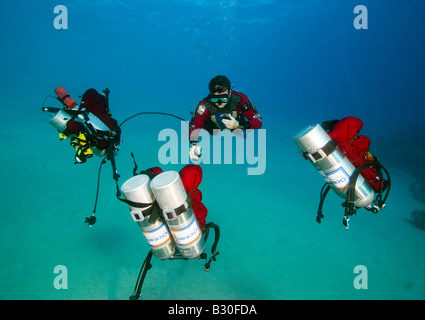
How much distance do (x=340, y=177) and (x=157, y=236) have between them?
259 cm

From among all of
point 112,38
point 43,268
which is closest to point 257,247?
point 43,268

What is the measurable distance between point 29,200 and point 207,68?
155 meters

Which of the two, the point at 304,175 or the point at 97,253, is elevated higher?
the point at 304,175

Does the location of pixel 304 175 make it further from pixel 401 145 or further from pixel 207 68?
pixel 207 68

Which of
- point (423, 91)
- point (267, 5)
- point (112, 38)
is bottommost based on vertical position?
point (423, 91)

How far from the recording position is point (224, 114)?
4777 millimetres

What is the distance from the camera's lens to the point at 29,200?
19.1ft

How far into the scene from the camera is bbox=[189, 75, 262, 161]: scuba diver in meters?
4.64

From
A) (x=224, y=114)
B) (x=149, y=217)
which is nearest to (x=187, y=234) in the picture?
(x=149, y=217)

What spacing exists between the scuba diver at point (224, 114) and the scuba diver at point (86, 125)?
5.63ft

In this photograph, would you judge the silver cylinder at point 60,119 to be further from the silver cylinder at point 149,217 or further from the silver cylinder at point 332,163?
the silver cylinder at point 332,163

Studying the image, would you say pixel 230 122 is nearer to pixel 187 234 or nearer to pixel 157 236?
pixel 187 234
